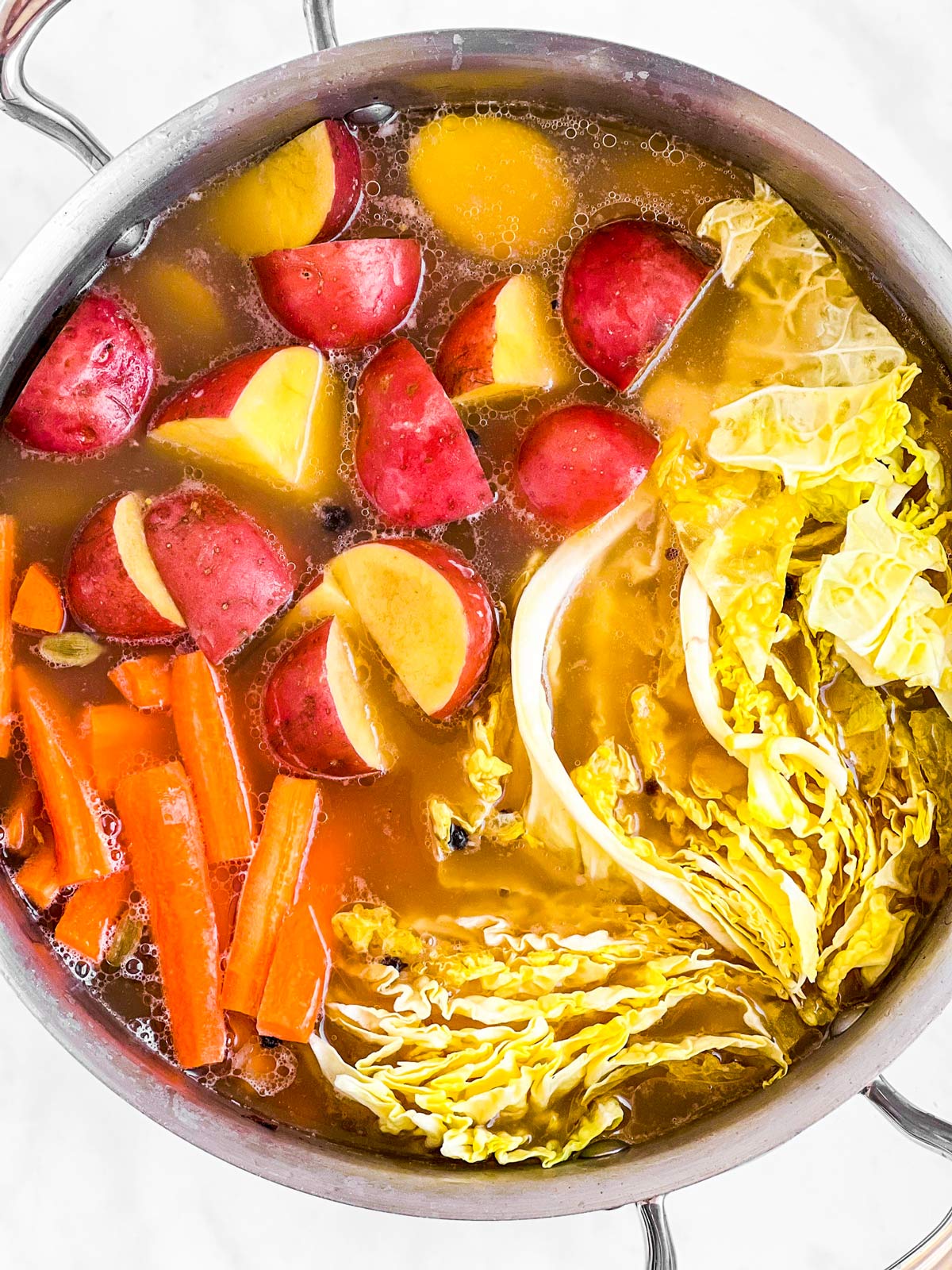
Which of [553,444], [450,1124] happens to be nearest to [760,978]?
[450,1124]

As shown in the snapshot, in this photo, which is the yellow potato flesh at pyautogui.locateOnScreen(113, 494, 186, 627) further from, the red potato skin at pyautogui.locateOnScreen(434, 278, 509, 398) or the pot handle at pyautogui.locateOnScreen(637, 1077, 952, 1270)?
the pot handle at pyautogui.locateOnScreen(637, 1077, 952, 1270)

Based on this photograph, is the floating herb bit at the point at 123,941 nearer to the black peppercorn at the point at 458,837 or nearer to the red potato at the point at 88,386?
the black peppercorn at the point at 458,837

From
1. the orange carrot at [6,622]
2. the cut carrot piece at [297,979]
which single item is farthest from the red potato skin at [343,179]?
the cut carrot piece at [297,979]

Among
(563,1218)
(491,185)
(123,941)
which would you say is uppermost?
(491,185)

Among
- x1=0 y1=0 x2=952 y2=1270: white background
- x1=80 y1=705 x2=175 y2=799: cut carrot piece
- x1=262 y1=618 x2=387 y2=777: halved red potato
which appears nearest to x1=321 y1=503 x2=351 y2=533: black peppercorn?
x1=262 y1=618 x2=387 y2=777: halved red potato

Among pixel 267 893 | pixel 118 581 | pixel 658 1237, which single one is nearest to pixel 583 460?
pixel 118 581

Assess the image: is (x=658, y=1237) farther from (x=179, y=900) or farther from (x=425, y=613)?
(x=425, y=613)
